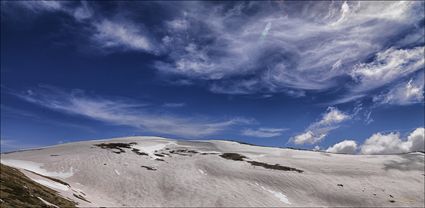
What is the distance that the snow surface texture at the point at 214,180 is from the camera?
61.7m

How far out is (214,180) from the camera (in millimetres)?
73688

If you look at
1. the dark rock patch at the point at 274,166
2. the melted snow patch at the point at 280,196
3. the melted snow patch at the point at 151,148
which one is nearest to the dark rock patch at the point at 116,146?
the melted snow patch at the point at 151,148

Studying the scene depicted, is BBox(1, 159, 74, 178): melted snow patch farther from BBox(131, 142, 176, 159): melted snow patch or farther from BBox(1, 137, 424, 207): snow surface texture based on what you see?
BBox(131, 142, 176, 159): melted snow patch

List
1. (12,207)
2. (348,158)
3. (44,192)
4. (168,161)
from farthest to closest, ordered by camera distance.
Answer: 1. (348,158)
2. (168,161)
3. (44,192)
4. (12,207)

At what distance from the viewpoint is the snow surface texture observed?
61.7m

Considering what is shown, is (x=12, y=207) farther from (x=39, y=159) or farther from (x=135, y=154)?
(x=135, y=154)

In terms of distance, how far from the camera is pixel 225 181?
7388 cm

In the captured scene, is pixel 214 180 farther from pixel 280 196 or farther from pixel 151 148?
pixel 151 148

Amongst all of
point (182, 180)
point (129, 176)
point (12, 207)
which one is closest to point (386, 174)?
point (182, 180)

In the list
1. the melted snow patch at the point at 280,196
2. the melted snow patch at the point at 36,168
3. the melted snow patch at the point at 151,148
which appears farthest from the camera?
the melted snow patch at the point at 151,148

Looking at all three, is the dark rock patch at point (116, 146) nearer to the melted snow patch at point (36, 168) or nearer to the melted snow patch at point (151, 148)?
the melted snow patch at point (151, 148)

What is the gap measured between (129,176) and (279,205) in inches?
1114

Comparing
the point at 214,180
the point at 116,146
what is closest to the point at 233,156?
the point at 214,180

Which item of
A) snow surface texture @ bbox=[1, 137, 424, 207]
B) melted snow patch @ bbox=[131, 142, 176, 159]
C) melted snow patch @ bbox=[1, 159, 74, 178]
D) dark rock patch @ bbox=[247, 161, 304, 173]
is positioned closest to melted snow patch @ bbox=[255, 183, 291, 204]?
snow surface texture @ bbox=[1, 137, 424, 207]
